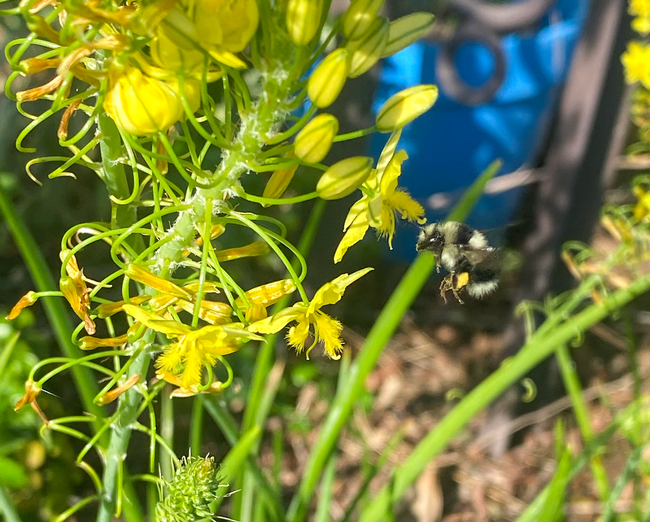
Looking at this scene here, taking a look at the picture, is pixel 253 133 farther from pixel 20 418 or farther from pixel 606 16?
pixel 606 16

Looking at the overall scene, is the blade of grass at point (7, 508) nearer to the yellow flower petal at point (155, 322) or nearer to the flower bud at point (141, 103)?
the yellow flower petal at point (155, 322)

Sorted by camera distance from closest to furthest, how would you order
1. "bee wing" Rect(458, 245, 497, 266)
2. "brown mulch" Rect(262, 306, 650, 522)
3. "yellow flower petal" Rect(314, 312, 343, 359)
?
"yellow flower petal" Rect(314, 312, 343, 359) → "bee wing" Rect(458, 245, 497, 266) → "brown mulch" Rect(262, 306, 650, 522)

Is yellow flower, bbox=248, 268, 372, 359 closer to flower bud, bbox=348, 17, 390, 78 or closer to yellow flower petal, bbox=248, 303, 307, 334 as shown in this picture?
yellow flower petal, bbox=248, 303, 307, 334

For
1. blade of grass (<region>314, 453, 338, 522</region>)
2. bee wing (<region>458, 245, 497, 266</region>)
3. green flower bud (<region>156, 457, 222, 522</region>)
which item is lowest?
blade of grass (<region>314, 453, 338, 522</region>)

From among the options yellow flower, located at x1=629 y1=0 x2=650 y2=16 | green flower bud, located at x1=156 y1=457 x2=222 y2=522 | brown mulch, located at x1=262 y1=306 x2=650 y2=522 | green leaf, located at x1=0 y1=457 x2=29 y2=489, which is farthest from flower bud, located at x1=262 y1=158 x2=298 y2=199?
brown mulch, located at x1=262 y1=306 x2=650 y2=522

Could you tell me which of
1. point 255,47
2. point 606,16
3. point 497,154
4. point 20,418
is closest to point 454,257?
point 255,47

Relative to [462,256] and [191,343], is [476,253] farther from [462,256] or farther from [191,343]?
[191,343]

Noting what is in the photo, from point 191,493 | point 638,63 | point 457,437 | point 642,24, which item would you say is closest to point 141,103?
point 191,493

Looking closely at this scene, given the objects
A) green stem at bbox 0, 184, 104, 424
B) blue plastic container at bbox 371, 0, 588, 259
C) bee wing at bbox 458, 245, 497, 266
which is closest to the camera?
green stem at bbox 0, 184, 104, 424
